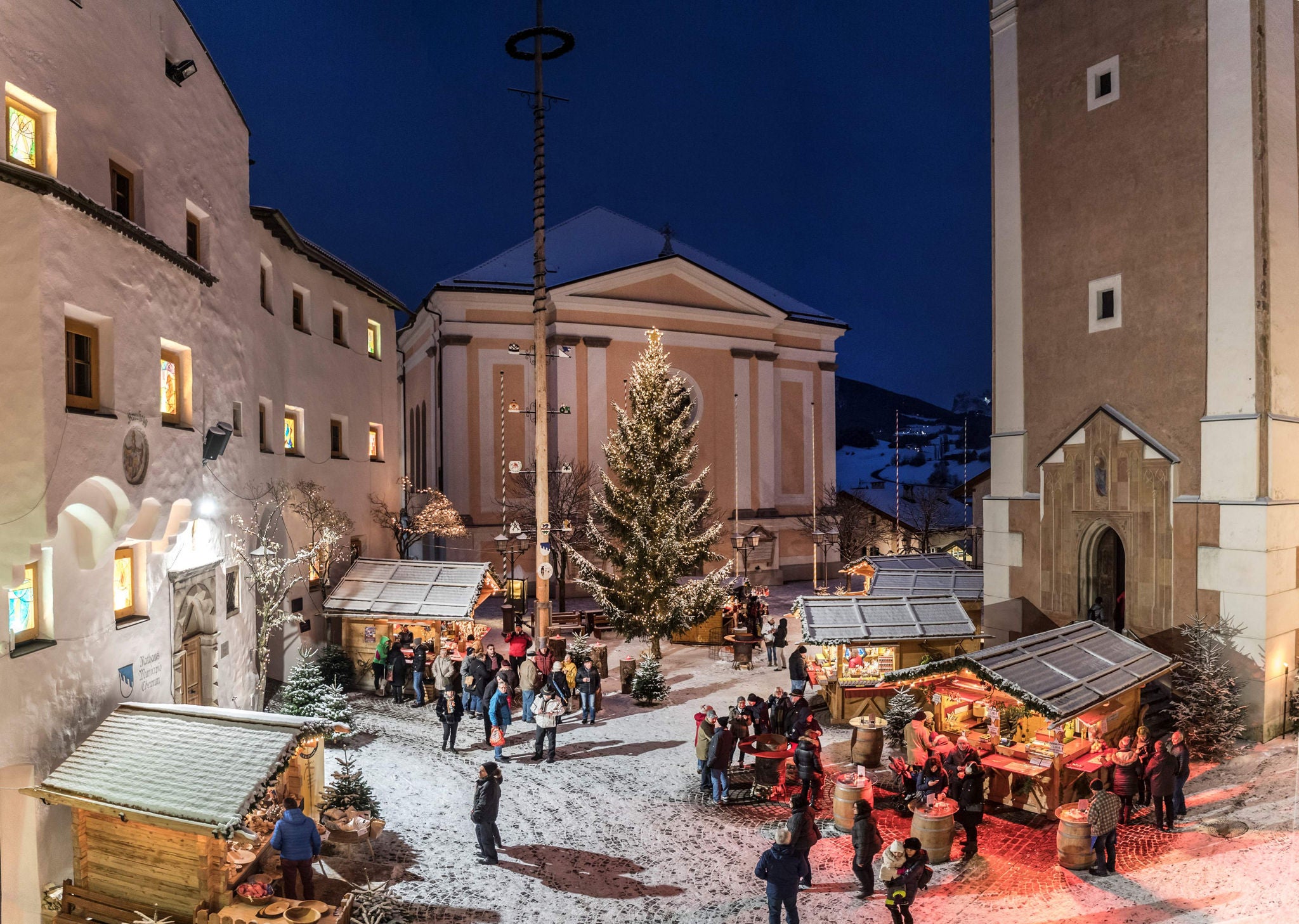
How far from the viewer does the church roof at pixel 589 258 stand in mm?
37750

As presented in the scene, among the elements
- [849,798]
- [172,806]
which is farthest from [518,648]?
[172,806]

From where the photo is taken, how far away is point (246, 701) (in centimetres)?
1670

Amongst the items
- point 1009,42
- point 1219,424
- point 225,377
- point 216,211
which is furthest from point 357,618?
point 1009,42

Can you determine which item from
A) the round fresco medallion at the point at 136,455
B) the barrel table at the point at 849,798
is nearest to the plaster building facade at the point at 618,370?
the round fresco medallion at the point at 136,455

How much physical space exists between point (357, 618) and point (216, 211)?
1035 cm

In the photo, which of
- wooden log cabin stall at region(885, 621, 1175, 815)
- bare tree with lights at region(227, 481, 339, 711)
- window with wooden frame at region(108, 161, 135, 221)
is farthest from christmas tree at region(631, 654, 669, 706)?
window with wooden frame at region(108, 161, 135, 221)

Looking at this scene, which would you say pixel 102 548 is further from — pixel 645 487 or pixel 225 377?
pixel 645 487

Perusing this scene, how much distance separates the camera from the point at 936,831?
11.6m

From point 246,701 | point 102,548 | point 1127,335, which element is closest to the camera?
point 102,548

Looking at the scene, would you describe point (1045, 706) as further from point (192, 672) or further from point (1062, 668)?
point (192, 672)

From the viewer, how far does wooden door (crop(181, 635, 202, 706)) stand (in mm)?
13827

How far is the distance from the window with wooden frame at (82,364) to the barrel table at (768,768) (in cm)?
1083

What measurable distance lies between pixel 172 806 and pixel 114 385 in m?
5.35

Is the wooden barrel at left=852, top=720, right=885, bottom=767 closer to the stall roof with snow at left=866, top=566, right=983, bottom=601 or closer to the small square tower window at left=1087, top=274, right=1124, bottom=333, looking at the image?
the stall roof with snow at left=866, top=566, right=983, bottom=601
